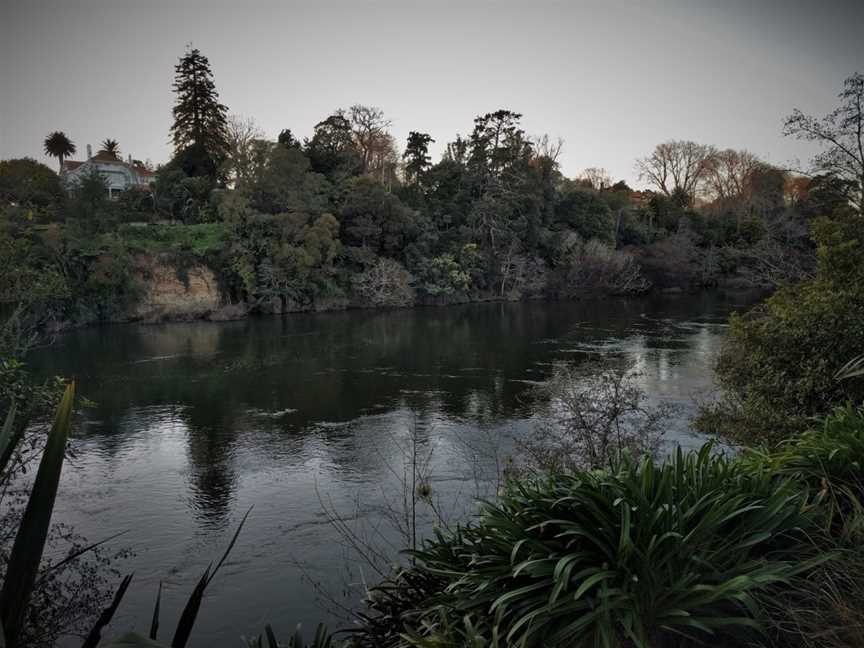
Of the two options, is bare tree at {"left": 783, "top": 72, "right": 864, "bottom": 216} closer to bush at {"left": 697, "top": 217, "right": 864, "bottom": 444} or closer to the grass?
bush at {"left": 697, "top": 217, "right": 864, "bottom": 444}

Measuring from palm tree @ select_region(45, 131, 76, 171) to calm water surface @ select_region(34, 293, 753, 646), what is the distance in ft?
133

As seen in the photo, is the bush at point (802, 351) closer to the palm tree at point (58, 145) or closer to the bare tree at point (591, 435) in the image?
the bare tree at point (591, 435)

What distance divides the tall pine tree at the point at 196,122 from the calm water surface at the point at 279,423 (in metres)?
21.5

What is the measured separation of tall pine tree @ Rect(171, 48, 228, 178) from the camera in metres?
51.5

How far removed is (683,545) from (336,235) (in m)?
43.3

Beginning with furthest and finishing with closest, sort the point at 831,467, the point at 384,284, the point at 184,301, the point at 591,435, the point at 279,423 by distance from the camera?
the point at 384,284 < the point at 184,301 < the point at 279,423 < the point at 591,435 < the point at 831,467

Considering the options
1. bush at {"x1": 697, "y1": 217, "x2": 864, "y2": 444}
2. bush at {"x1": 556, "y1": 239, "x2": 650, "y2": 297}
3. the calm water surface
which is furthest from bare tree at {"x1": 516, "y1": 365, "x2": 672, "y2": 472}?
bush at {"x1": 556, "y1": 239, "x2": 650, "y2": 297}

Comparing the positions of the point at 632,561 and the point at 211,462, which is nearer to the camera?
the point at 632,561

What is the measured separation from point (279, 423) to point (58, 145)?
63101mm

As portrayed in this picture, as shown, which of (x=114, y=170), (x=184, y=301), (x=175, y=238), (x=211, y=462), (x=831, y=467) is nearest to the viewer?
(x=831, y=467)

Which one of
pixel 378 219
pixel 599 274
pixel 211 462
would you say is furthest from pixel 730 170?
pixel 211 462

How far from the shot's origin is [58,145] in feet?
209

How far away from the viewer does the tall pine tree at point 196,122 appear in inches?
2026

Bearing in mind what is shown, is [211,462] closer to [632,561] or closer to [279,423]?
[279,423]
